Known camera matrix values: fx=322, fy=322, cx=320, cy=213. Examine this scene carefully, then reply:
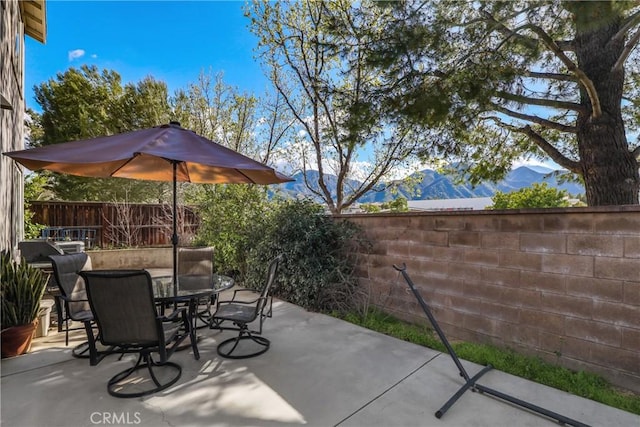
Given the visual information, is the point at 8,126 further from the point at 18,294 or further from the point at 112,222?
the point at 112,222

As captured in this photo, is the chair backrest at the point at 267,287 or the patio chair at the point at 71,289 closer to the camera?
the patio chair at the point at 71,289

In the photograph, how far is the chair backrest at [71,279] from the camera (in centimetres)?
337

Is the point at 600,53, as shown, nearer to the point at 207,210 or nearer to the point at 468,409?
the point at 468,409

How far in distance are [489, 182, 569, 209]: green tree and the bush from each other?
23.1ft

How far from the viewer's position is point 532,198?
33.3 ft

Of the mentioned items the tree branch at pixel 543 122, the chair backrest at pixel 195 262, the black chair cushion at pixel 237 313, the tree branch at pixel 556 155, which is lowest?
the black chair cushion at pixel 237 313

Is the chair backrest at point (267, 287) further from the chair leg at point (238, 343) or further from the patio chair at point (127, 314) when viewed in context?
the patio chair at point (127, 314)

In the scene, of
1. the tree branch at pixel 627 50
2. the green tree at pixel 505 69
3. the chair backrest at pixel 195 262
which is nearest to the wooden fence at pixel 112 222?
the chair backrest at pixel 195 262

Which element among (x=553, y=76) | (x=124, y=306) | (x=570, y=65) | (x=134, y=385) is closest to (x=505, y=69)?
(x=570, y=65)

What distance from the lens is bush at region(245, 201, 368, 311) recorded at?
514 centimetres

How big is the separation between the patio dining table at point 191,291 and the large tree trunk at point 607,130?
16.6 feet

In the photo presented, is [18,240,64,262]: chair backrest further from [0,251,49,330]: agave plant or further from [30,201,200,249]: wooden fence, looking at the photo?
[30,201,200,249]: wooden fence

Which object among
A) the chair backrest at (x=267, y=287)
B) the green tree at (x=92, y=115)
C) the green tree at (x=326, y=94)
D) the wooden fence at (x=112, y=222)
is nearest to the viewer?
the chair backrest at (x=267, y=287)

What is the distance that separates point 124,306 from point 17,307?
69.8 inches
